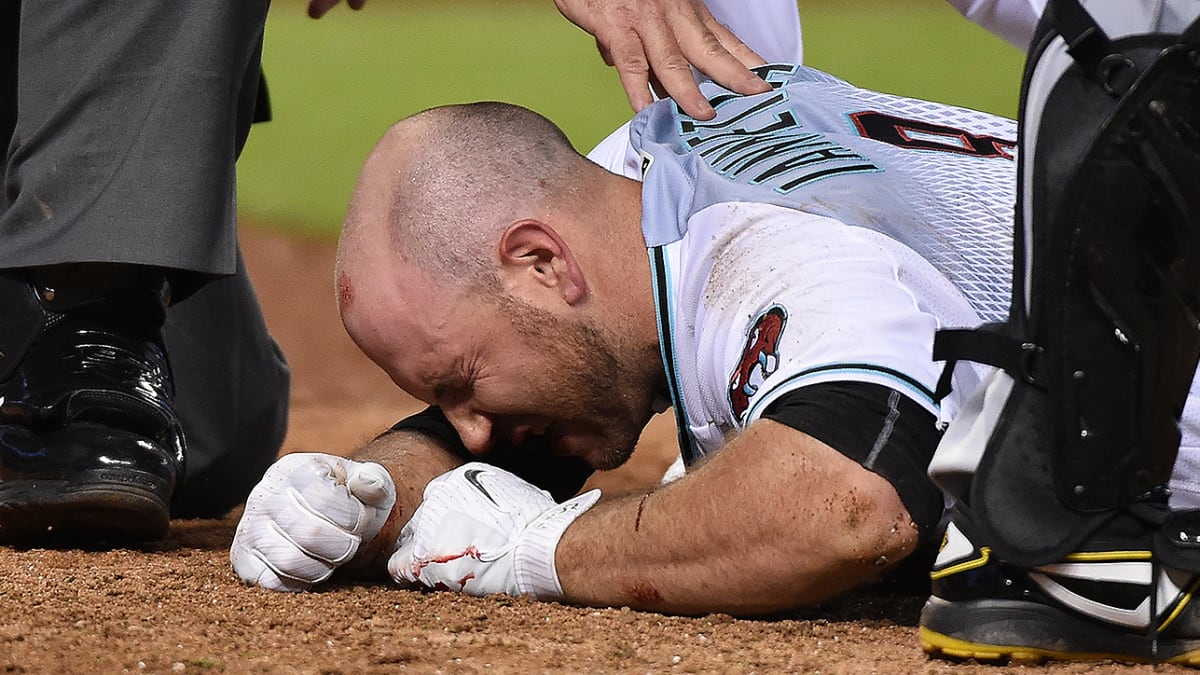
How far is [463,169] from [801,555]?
2.04ft

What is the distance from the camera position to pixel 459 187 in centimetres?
156

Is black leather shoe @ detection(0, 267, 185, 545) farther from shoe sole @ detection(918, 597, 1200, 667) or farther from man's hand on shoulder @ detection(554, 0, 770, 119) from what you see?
shoe sole @ detection(918, 597, 1200, 667)

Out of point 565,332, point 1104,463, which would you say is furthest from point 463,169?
point 1104,463

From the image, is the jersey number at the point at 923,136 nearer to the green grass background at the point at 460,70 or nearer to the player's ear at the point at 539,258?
the player's ear at the point at 539,258

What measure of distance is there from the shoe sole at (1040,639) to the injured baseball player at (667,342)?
0.35 ft

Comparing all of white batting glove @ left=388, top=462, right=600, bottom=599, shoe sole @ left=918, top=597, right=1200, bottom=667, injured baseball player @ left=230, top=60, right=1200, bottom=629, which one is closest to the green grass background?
injured baseball player @ left=230, top=60, right=1200, bottom=629

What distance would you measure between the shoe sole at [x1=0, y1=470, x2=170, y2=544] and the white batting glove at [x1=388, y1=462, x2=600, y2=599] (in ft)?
0.86

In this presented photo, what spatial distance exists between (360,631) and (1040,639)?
0.56 metres

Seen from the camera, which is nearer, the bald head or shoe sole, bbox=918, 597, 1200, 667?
shoe sole, bbox=918, 597, 1200, 667

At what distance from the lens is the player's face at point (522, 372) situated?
1514 millimetres

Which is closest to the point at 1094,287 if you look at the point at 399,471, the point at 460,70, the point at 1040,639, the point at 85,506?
the point at 1040,639

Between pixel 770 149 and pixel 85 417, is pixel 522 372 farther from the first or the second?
pixel 85 417

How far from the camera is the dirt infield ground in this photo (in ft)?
3.52

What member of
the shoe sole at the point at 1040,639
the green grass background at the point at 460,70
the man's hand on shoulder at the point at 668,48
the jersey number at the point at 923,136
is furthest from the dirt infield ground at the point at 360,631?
the green grass background at the point at 460,70
